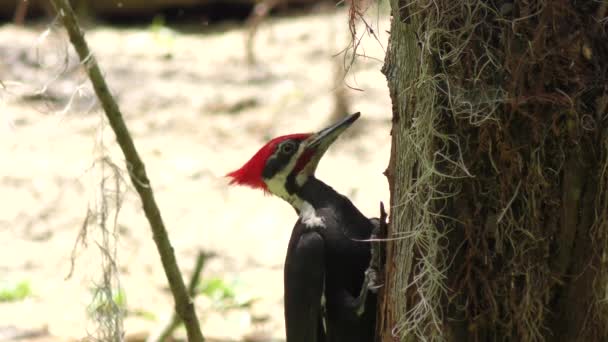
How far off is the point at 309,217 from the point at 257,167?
31 centimetres

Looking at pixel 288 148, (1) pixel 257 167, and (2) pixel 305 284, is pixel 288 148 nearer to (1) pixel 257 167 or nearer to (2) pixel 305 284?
(1) pixel 257 167

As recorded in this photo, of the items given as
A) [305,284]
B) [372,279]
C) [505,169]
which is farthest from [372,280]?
[505,169]

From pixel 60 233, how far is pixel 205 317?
1.40 m

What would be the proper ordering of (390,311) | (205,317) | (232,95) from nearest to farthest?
(390,311) < (205,317) < (232,95)

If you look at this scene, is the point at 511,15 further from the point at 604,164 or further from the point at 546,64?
the point at 604,164

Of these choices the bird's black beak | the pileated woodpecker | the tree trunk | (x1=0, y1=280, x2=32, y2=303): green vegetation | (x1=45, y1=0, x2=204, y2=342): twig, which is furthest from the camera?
(x1=0, y1=280, x2=32, y2=303): green vegetation

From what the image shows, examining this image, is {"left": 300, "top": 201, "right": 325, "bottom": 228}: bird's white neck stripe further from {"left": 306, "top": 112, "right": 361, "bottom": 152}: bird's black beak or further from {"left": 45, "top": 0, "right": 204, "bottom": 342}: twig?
{"left": 45, "top": 0, "right": 204, "bottom": 342}: twig

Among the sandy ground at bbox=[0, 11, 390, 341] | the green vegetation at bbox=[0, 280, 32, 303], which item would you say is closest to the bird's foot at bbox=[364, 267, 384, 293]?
the sandy ground at bbox=[0, 11, 390, 341]

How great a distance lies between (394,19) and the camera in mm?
2654

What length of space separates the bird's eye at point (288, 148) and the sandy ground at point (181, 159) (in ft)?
6.28

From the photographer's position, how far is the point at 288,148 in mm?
3631

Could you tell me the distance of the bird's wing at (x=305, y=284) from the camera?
333 centimetres

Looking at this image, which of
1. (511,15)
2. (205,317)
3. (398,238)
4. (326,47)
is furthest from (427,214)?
(326,47)

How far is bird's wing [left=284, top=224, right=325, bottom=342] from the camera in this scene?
3.33m
